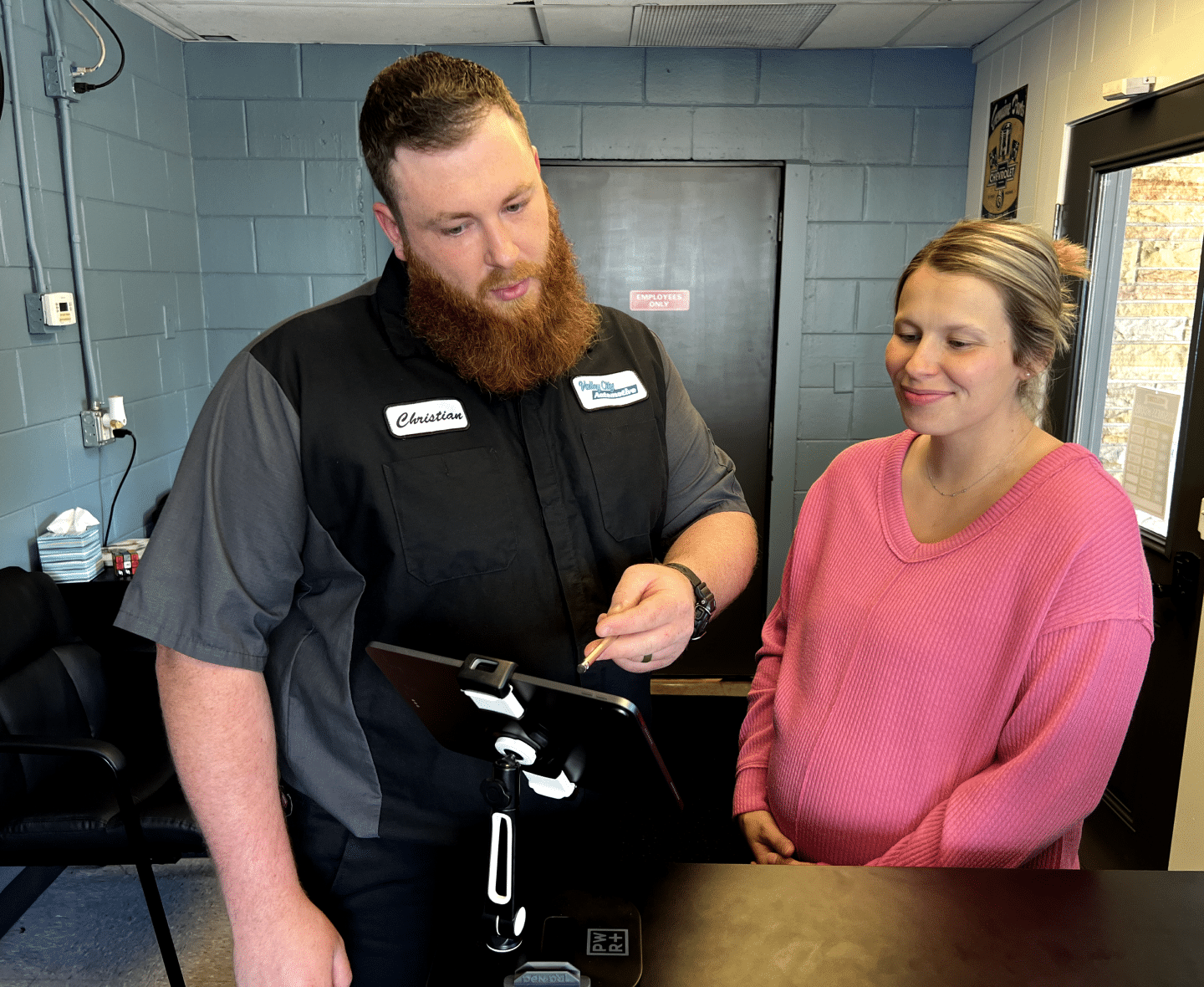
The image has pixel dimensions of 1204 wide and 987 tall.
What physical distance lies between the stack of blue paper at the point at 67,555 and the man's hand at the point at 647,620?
2.14 meters

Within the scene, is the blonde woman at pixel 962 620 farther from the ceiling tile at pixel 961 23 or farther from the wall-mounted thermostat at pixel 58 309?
the wall-mounted thermostat at pixel 58 309

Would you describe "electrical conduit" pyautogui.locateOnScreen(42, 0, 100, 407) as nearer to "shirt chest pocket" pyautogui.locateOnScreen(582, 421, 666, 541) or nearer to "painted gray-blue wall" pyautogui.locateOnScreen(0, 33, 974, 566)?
"painted gray-blue wall" pyautogui.locateOnScreen(0, 33, 974, 566)

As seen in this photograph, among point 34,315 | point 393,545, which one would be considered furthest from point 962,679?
point 34,315

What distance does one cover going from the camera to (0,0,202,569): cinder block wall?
2416 millimetres

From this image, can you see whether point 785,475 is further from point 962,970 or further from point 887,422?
point 962,970

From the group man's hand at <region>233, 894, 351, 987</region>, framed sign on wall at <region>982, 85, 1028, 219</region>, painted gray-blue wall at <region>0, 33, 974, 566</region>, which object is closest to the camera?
man's hand at <region>233, 894, 351, 987</region>

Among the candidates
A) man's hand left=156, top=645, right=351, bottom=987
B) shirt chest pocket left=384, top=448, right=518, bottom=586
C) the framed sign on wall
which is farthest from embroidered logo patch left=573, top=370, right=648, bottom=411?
the framed sign on wall

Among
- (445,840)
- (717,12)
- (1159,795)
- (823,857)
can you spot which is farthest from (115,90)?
(1159,795)

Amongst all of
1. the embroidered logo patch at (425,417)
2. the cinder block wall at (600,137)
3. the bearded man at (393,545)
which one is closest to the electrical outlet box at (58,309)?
the cinder block wall at (600,137)

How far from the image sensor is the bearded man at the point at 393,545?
101 centimetres

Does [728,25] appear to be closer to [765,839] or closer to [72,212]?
[72,212]

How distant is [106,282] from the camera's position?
111 inches

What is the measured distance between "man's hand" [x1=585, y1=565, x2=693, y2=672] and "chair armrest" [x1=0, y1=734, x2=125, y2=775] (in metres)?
1.42

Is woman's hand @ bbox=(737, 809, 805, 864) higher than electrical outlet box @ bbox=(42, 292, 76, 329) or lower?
lower
